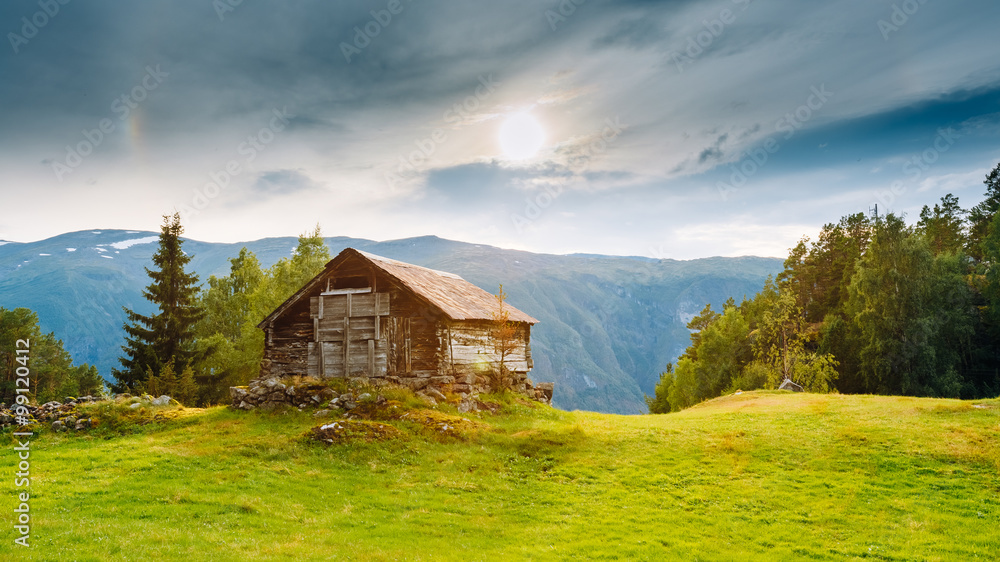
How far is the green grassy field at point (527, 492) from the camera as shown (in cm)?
1137

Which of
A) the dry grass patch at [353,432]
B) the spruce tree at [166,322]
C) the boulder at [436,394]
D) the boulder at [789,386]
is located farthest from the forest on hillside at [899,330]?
the spruce tree at [166,322]

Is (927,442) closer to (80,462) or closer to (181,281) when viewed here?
(80,462)

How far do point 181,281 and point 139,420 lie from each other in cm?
3095

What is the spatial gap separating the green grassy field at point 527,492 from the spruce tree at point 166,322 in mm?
29799

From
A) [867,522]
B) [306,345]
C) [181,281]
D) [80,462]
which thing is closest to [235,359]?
[181,281]

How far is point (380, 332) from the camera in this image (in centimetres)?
2873

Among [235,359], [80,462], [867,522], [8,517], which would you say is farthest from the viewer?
[235,359]

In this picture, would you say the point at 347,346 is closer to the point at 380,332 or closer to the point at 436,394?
the point at 380,332

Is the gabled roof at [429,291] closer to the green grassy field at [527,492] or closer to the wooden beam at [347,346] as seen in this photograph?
the wooden beam at [347,346]

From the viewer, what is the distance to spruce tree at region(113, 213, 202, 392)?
46969mm

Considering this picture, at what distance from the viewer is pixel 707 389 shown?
2749 inches

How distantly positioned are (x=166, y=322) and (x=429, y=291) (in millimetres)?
31960

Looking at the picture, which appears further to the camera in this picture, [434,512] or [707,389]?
[707,389]

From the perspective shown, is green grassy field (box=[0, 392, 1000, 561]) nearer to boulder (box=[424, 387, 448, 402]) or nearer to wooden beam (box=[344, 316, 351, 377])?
boulder (box=[424, 387, 448, 402])
